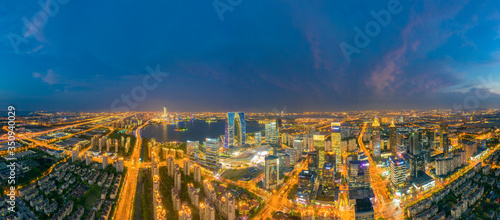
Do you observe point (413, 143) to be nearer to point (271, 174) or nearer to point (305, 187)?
point (305, 187)

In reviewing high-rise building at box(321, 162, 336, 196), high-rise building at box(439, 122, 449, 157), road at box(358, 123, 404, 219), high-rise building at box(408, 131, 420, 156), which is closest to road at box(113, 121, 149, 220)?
high-rise building at box(321, 162, 336, 196)

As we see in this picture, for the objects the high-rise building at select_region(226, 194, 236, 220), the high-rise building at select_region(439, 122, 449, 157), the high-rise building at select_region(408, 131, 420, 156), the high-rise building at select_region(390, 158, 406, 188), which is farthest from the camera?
the high-rise building at select_region(439, 122, 449, 157)

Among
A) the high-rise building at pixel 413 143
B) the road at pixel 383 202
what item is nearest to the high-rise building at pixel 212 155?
the road at pixel 383 202

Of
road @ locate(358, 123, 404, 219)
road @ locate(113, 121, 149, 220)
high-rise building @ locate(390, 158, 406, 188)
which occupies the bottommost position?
road @ locate(358, 123, 404, 219)

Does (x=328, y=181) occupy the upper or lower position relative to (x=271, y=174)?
lower

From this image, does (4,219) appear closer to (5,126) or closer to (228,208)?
(228,208)

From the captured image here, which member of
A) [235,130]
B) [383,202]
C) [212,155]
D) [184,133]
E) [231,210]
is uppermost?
[235,130]

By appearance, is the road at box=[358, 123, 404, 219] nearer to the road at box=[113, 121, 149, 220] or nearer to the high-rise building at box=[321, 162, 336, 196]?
the high-rise building at box=[321, 162, 336, 196]

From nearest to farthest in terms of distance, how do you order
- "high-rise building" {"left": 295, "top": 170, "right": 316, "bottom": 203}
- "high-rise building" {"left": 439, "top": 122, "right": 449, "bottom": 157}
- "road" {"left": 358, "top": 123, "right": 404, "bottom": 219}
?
"road" {"left": 358, "top": 123, "right": 404, "bottom": 219}
"high-rise building" {"left": 295, "top": 170, "right": 316, "bottom": 203}
"high-rise building" {"left": 439, "top": 122, "right": 449, "bottom": 157}

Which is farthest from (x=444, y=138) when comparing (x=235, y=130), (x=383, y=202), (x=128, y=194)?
(x=128, y=194)
